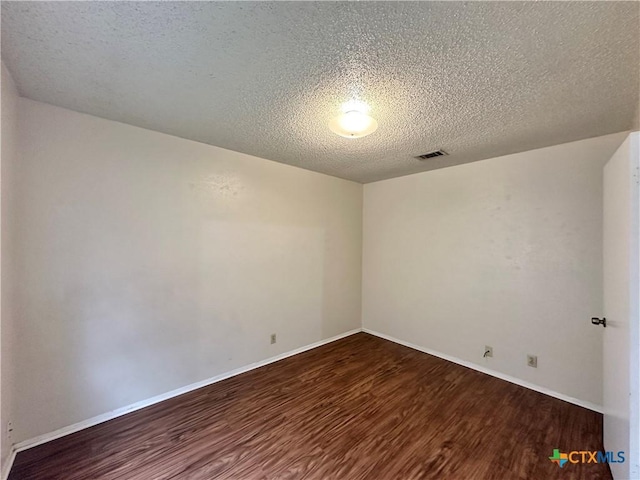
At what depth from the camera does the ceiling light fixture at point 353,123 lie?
181 centimetres

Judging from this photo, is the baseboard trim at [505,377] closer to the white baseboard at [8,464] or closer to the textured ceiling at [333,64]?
the textured ceiling at [333,64]

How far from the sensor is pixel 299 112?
6.47ft

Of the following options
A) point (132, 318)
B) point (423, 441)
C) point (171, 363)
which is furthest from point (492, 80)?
point (171, 363)

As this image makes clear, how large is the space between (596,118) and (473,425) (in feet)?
8.61

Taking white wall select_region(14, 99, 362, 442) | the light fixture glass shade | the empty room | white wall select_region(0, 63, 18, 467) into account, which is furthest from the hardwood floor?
the light fixture glass shade

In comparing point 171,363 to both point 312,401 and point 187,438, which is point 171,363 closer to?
point 187,438

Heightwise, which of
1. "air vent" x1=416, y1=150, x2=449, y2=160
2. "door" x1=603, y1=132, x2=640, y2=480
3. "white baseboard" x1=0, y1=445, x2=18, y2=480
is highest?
"air vent" x1=416, y1=150, x2=449, y2=160

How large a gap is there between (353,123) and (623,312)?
1.97 metres

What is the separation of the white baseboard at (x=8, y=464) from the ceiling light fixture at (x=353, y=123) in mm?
2992

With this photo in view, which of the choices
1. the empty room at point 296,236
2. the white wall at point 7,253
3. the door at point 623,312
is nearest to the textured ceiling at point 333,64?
the empty room at point 296,236

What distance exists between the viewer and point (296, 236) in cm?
348

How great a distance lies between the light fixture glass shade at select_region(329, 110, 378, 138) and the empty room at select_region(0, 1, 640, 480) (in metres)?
0.02

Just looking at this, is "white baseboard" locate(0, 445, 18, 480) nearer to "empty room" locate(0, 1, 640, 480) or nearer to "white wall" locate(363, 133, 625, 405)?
"empty room" locate(0, 1, 640, 480)

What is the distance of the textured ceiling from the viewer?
3.63ft
